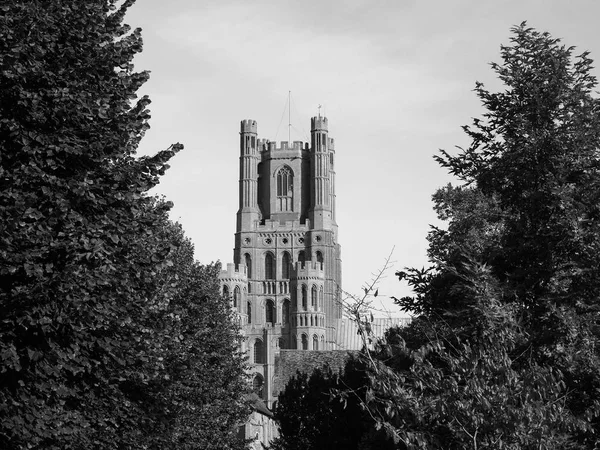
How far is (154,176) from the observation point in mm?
19875

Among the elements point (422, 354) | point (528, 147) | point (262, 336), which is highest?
point (262, 336)

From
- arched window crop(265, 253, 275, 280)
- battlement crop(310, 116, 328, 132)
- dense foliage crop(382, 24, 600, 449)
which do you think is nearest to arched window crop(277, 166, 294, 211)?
battlement crop(310, 116, 328, 132)

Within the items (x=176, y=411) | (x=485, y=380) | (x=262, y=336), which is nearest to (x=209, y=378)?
(x=176, y=411)

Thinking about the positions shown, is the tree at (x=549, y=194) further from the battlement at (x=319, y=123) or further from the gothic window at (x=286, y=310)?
the battlement at (x=319, y=123)

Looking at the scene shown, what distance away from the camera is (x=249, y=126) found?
176 metres

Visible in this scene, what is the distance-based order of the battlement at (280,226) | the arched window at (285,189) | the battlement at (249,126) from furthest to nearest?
the battlement at (249,126)
the arched window at (285,189)
the battlement at (280,226)

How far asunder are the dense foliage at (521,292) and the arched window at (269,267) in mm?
139935

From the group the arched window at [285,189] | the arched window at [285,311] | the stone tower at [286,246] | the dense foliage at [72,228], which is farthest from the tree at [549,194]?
the arched window at [285,189]

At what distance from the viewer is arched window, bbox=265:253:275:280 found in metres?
169

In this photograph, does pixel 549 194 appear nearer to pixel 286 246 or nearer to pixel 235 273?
pixel 235 273

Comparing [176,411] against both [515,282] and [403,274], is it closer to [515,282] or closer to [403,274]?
[403,274]

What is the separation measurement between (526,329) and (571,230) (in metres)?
2.67

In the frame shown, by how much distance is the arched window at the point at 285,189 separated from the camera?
174 metres

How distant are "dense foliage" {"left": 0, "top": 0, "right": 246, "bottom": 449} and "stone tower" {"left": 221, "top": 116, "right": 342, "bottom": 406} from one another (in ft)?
441
